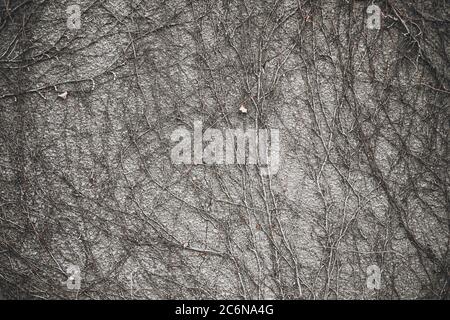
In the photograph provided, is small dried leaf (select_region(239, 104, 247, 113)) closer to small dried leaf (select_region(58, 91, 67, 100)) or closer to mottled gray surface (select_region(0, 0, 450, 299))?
mottled gray surface (select_region(0, 0, 450, 299))

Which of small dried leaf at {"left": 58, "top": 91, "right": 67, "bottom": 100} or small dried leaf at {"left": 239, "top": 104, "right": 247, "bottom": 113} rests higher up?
small dried leaf at {"left": 58, "top": 91, "right": 67, "bottom": 100}

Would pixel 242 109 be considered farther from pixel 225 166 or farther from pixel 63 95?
pixel 63 95

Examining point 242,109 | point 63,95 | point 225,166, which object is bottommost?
point 225,166

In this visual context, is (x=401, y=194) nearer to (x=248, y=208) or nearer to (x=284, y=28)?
(x=248, y=208)

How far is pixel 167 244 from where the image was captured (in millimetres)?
3375

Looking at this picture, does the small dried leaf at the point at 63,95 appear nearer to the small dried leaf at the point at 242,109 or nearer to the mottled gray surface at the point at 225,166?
the mottled gray surface at the point at 225,166

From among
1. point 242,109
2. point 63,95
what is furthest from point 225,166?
point 63,95

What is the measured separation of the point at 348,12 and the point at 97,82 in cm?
191

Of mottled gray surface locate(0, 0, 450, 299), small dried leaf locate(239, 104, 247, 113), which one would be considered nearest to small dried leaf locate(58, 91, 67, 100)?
mottled gray surface locate(0, 0, 450, 299)

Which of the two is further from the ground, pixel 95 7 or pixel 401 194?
pixel 95 7

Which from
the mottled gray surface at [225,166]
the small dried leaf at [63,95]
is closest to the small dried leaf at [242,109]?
the mottled gray surface at [225,166]

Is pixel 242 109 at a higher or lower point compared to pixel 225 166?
higher

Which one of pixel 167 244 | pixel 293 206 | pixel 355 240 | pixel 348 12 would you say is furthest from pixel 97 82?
pixel 355 240

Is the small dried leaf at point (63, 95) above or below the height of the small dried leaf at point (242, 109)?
above
